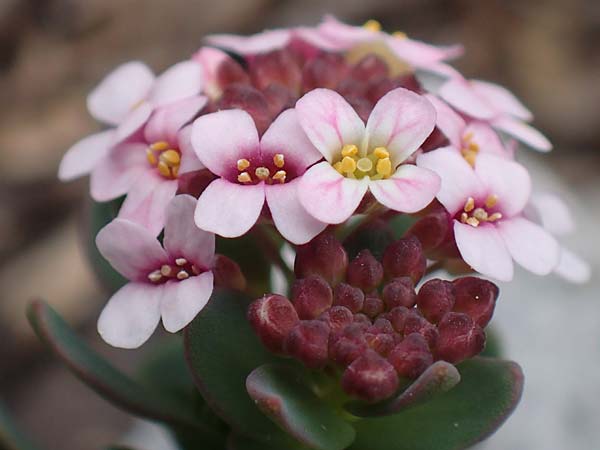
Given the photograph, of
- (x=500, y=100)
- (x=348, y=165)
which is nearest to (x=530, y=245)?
(x=348, y=165)

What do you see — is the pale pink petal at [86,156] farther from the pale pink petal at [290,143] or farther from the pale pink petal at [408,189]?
the pale pink petal at [408,189]

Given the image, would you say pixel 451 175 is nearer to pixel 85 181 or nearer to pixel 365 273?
pixel 365 273

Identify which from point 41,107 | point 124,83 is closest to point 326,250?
point 124,83

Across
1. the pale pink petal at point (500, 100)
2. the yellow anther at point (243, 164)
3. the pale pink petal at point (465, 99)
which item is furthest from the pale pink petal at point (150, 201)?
the pale pink petal at point (500, 100)

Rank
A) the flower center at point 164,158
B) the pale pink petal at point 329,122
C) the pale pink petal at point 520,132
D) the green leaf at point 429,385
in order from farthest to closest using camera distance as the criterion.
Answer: the pale pink petal at point 520,132 < the flower center at point 164,158 < the pale pink petal at point 329,122 < the green leaf at point 429,385

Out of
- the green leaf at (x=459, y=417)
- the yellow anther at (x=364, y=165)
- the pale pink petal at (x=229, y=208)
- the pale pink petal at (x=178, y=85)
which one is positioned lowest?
the green leaf at (x=459, y=417)

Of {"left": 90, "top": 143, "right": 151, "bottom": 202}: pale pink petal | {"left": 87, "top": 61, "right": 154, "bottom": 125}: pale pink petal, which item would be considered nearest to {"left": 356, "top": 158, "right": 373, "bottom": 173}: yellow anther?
{"left": 90, "top": 143, "right": 151, "bottom": 202}: pale pink petal
